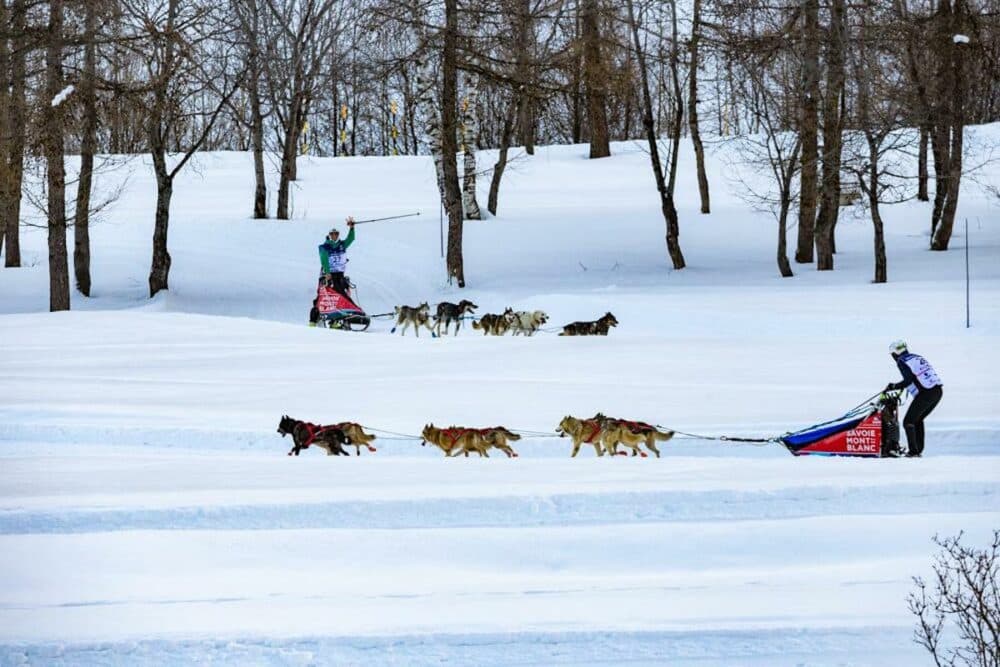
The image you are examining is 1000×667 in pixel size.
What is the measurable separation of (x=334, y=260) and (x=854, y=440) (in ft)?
37.1

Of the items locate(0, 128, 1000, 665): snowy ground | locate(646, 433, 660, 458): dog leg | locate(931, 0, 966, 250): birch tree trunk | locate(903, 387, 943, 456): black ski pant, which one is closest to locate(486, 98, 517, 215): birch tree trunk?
locate(931, 0, 966, 250): birch tree trunk

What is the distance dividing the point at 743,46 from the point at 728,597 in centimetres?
1854

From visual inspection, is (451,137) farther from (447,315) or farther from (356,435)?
(356,435)

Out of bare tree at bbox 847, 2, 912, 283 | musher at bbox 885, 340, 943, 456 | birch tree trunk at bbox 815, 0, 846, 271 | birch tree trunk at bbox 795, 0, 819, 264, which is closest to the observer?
musher at bbox 885, 340, 943, 456

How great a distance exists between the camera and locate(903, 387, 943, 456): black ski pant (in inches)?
417

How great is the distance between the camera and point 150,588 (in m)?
7.56

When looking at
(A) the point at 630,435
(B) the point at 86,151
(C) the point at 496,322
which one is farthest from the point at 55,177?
(A) the point at 630,435

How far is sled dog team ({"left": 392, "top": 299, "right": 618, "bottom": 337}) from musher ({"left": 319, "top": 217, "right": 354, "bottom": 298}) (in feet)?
3.64

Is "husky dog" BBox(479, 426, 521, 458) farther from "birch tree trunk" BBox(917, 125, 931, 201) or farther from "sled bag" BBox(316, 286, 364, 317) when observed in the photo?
"birch tree trunk" BBox(917, 125, 931, 201)

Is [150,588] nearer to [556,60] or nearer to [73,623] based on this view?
[73,623]

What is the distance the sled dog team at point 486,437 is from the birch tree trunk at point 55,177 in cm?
1316

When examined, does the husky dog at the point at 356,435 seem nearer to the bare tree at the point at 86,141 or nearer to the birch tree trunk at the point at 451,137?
the bare tree at the point at 86,141

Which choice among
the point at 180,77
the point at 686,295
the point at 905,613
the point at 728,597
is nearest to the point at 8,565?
the point at 728,597

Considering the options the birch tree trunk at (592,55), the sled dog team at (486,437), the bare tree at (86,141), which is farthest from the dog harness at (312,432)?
the birch tree trunk at (592,55)
